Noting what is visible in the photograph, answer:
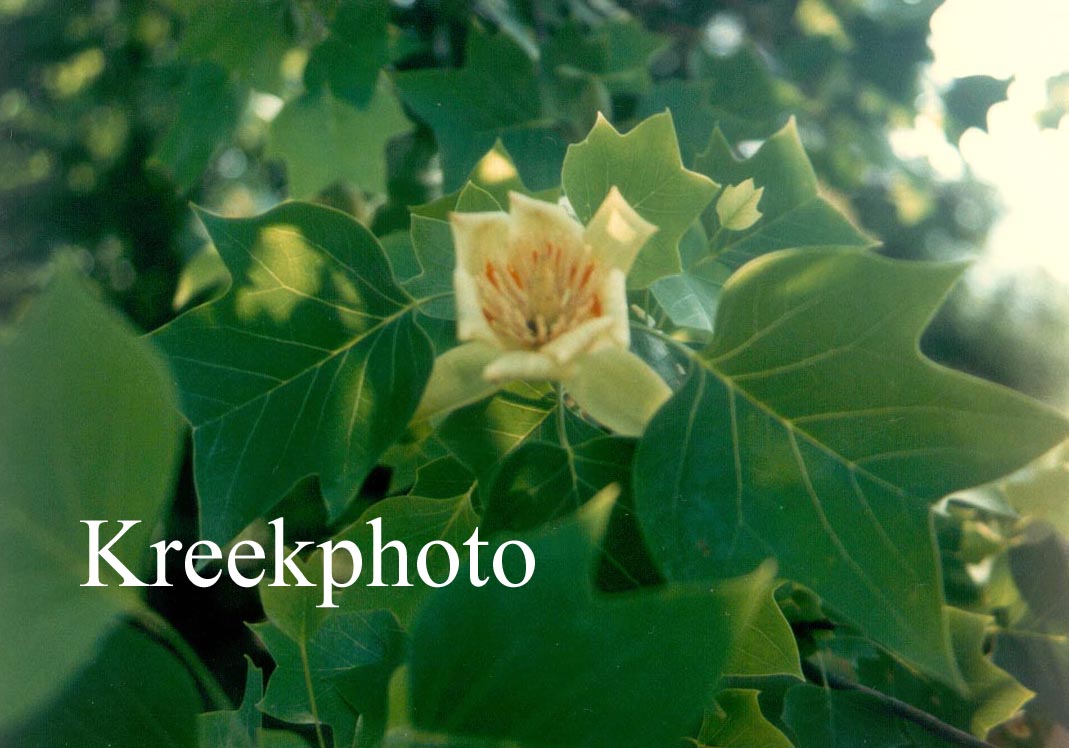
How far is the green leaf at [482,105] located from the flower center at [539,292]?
51 centimetres

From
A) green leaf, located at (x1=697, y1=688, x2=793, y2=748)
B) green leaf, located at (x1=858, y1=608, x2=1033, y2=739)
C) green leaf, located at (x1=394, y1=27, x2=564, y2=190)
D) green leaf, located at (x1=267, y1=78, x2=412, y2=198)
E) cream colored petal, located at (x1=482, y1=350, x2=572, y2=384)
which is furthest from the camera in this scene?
green leaf, located at (x1=267, y1=78, x2=412, y2=198)

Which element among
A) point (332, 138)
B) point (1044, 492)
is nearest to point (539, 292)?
point (1044, 492)

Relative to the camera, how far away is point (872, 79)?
167 centimetres

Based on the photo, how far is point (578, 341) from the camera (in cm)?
34

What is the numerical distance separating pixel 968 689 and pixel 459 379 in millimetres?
438

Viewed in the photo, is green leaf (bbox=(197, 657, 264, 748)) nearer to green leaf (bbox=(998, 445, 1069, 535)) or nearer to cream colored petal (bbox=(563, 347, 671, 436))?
cream colored petal (bbox=(563, 347, 671, 436))

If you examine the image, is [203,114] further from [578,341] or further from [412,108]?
[578,341]

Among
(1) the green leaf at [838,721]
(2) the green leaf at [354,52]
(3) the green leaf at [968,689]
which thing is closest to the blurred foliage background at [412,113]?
(2) the green leaf at [354,52]

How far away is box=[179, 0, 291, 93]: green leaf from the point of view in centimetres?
98

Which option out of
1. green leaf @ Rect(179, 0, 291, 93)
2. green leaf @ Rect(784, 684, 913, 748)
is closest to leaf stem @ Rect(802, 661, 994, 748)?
green leaf @ Rect(784, 684, 913, 748)

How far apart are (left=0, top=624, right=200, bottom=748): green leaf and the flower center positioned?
0.18 m

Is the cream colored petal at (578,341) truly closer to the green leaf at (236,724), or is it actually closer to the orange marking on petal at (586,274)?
the orange marking on petal at (586,274)

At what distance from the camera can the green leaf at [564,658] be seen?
272 mm

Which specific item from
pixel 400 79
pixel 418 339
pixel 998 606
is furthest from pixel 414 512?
pixel 400 79
